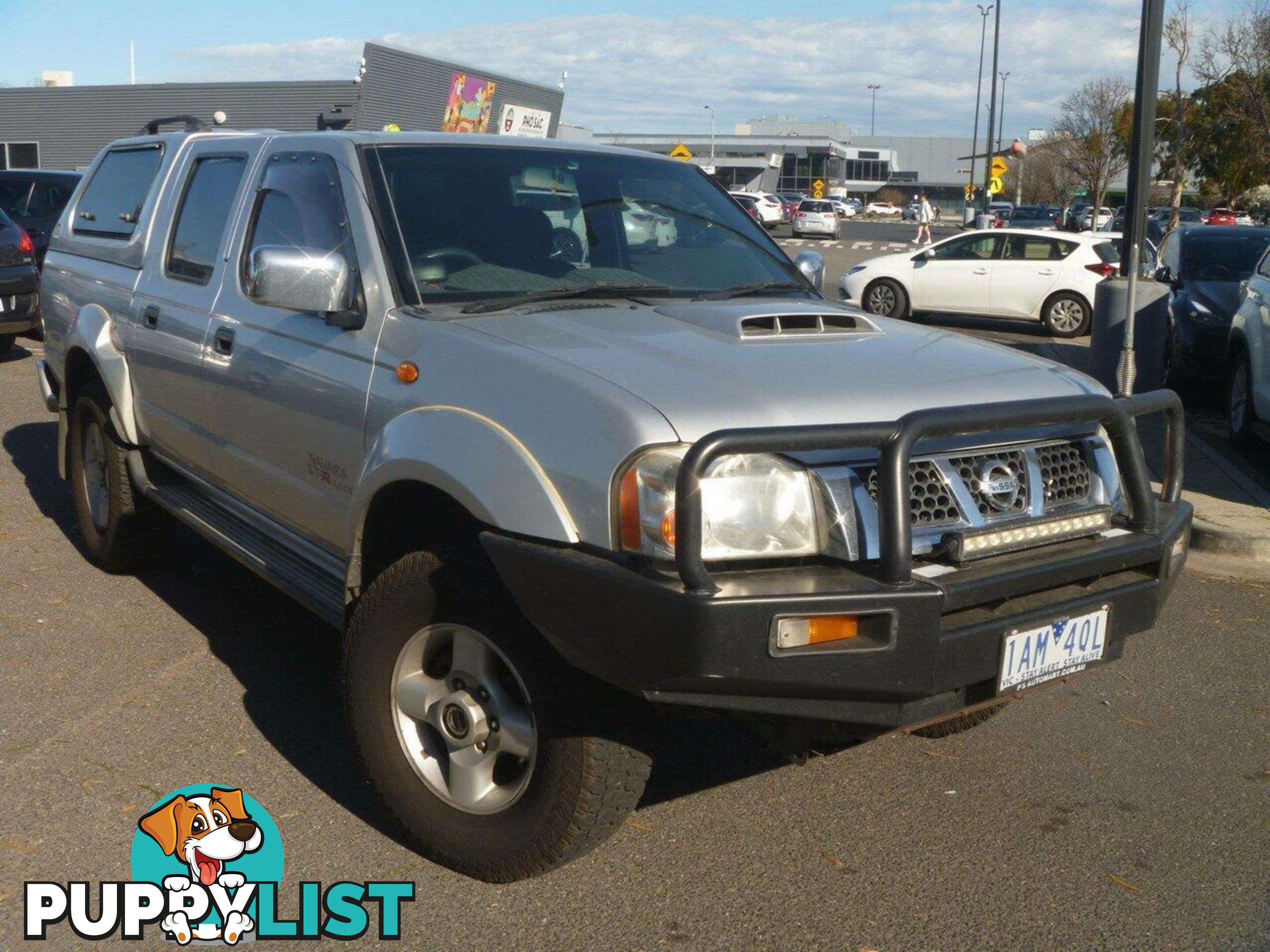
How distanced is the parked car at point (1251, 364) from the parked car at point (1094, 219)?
32294 millimetres

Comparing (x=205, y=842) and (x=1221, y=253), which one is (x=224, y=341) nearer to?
(x=205, y=842)

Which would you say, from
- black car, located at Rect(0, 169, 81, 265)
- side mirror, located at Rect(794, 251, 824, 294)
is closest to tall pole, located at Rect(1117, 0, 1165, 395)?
side mirror, located at Rect(794, 251, 824, 294)

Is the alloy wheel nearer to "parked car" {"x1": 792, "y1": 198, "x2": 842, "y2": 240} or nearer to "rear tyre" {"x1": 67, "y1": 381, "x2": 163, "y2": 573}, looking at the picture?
"rear tyre" {"x1": 67, "y1": 381, "x2": 163, "y2": 573}

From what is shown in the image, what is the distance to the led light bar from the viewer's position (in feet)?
10.4

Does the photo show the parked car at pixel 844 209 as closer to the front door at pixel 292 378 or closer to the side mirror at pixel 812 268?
the side mirror at pixel 812 268

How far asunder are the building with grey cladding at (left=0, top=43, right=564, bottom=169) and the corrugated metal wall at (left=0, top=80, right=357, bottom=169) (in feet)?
0.11

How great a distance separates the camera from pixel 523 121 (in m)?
46.0

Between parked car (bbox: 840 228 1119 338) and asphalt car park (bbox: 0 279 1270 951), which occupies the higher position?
parked car (bbox: 840 228 1119 338)

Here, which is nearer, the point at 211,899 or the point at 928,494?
the point at 928,494

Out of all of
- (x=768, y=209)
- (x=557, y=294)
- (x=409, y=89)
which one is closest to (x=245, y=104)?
(x=409, y=89)

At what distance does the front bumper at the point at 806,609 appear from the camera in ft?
9.36

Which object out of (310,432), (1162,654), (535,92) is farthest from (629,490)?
(535,92)

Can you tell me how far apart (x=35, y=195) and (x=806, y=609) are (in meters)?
16.6

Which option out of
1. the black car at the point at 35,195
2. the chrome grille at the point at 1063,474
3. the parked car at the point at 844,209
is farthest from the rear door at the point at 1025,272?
the parked car at the point at 844,209
